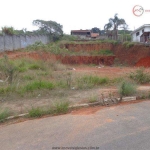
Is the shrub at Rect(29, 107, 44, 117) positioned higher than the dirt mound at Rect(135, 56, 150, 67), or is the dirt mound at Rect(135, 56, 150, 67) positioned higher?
the dirt mound at Rect(135, 56, 150, 67)

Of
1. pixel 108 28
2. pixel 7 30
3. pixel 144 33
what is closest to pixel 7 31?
pixel 7 30

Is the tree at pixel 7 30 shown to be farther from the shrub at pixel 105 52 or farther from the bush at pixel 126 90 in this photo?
the bush at pixel 126 90

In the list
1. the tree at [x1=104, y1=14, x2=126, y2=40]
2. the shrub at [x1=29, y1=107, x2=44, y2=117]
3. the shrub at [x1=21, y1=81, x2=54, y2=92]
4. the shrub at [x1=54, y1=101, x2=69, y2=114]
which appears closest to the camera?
the shrub at [x1=29, y1=107, x2=44, y2=117]

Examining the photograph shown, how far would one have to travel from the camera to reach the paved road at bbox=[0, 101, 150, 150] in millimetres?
3291

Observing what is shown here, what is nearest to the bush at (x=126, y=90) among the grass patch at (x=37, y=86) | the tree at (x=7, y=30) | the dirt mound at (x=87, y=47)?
the grass patch at (x=37, y=86)

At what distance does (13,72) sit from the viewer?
312 inches

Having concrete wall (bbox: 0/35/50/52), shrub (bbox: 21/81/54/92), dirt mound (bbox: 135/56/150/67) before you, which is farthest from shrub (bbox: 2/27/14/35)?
shrub (bbox: 21/81/54/92)

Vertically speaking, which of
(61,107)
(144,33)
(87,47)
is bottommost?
(61,107)

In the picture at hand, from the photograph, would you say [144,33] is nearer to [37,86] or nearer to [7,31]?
[7,31]

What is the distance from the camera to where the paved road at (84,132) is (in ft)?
10.8

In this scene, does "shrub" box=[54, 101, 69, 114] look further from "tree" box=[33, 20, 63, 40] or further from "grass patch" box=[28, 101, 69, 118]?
"tree" box=[33, 20, 63, 40]

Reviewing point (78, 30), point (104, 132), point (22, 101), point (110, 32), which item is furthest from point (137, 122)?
point (78, 30)

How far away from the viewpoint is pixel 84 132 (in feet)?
12.3

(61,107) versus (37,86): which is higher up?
(37,86)
